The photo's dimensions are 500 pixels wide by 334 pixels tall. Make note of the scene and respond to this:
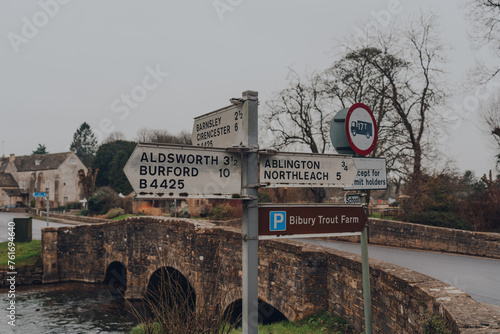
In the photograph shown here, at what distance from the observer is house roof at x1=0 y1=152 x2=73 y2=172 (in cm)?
5669

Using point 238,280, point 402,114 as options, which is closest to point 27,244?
point 238,280

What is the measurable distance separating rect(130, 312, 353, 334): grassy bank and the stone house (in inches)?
2020

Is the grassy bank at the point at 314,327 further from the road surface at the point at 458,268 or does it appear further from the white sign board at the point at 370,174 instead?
the white sign board at the point at 370,174

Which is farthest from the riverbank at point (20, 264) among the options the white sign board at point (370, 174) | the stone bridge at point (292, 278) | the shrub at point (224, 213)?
the white sign board at point (370, 174)

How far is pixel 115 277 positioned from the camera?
24406mm

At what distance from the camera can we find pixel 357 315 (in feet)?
21.8

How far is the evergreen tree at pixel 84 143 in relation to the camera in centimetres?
8506

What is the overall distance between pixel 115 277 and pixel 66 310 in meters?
5.79

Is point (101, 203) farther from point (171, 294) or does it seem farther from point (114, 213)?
point (171, 294)

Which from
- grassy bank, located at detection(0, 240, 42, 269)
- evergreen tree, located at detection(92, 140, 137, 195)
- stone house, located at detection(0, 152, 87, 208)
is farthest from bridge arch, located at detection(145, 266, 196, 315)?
stone house, located at detection(0, 152, 87, 208)

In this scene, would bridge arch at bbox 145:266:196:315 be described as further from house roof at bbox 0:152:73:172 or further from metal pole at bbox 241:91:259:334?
house roof at bbox 0:152:73:172

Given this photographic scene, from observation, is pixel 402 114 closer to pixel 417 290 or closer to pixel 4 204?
pixel 417 290

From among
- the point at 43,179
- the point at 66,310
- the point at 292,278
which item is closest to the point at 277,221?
the point at 292,278

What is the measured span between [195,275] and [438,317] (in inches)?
429
